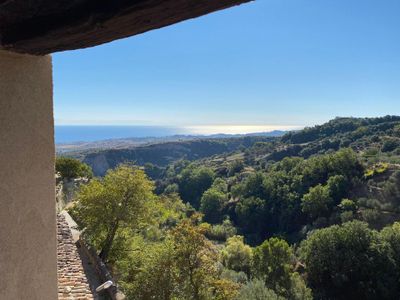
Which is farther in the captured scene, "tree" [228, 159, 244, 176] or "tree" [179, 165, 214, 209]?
"tree" [228, 159, 244, 176]

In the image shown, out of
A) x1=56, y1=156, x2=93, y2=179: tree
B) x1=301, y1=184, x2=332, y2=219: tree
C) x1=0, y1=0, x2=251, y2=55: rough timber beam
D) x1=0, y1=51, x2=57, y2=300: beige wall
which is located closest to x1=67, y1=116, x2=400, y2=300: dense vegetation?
x1=301, y1=184, x2=332, y2=219: tree

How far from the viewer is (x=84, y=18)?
1903mm

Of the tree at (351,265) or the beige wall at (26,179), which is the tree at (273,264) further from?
the beige wall at (26,179)

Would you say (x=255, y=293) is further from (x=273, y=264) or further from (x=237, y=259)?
(x=237, y=259)

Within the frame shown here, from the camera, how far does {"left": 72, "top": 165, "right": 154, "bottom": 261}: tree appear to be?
1964 centimetres

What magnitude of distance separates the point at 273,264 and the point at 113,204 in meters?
22.2

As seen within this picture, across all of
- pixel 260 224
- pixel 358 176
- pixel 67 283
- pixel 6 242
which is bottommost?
pixel 260 224

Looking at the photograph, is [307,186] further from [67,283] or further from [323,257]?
[67,283]

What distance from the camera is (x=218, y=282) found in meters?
17.2

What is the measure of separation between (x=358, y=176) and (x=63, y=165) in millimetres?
53652

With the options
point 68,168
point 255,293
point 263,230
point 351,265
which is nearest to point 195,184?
point 263,230

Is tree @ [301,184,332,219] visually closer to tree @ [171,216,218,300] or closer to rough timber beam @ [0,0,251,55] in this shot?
tree @ [171,216,218,300]

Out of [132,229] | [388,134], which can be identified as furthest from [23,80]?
[388,134]

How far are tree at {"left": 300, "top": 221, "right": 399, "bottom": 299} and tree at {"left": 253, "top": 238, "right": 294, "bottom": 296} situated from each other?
692 centimetres
